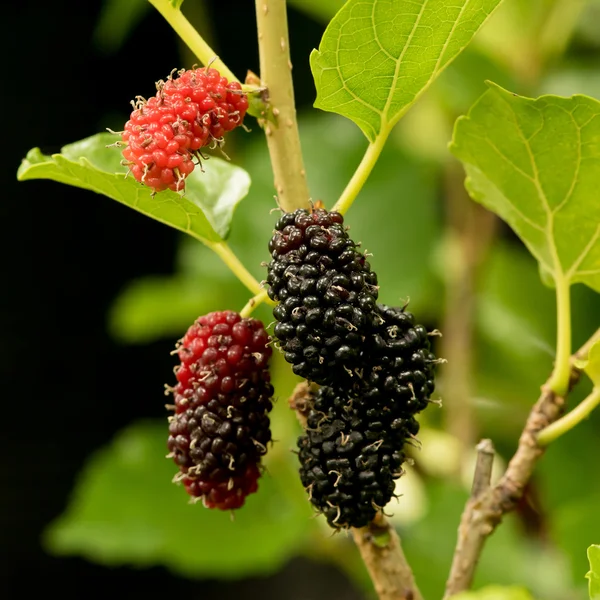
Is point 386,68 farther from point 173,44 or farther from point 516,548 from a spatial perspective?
point 173,44

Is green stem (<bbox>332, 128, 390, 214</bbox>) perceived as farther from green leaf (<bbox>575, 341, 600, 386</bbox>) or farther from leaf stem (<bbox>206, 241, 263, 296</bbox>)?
green leaf (<bbox>575, 341, 600, 386</bbox>)

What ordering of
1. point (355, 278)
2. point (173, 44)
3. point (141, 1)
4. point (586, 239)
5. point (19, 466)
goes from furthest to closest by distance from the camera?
point (173, 44) < point (19, 466) < point (141, 1) < point (586, 239) < point (355, 278)

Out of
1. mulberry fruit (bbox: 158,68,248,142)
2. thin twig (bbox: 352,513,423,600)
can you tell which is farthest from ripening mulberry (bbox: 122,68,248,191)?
thin twig (bbox: 352,513,423,600)

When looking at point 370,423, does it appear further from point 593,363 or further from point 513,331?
point 513,331

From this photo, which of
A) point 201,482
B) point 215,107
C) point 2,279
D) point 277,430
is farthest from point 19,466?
point 215,107

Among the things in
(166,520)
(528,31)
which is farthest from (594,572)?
(528,31)

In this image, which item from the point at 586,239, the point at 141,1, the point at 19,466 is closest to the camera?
the point at 586,239
